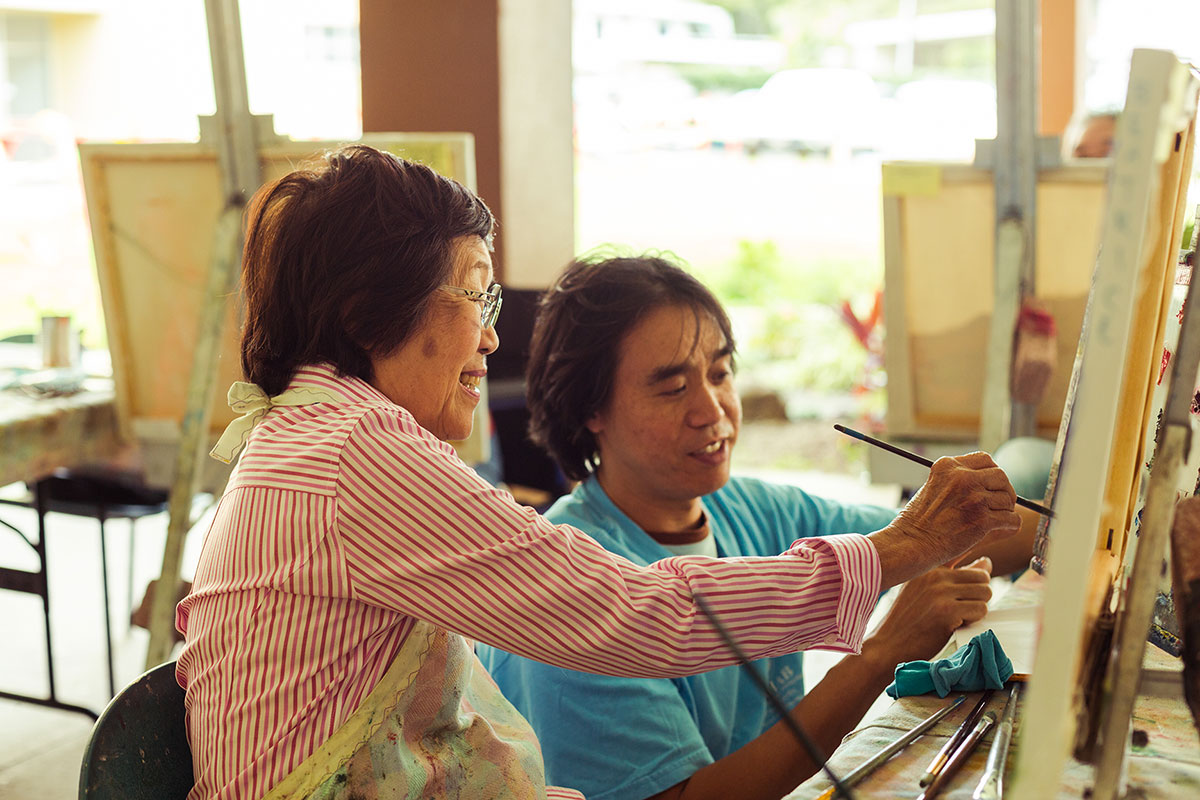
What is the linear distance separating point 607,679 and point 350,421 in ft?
1.58

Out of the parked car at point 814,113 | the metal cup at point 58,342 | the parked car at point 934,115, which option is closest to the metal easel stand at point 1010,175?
the metal cup at point 58,342

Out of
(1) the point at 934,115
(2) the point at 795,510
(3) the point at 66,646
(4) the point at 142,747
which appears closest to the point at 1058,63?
(2) the point at 795,510

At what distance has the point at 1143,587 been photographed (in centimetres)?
66

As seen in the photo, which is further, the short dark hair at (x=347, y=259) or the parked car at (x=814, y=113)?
the parked car at (x=814, y=113)

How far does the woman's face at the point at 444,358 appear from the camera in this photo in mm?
1091

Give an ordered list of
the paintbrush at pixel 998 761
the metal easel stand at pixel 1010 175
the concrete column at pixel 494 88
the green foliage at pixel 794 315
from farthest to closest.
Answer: the green foliage at pixel 794 315, the concrete column at pixel 494 88, the metal easel stand at pixel 1010 175, the paintbrush at pixel 998 761

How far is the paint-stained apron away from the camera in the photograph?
0.96 m

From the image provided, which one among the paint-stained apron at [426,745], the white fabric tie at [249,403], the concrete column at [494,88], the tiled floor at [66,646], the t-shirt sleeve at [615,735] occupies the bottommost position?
the tiled floor at [66,646]

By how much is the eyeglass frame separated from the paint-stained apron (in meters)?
0.33

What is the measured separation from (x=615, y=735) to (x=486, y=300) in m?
0.52

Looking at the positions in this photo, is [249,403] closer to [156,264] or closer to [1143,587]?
[1143,587]

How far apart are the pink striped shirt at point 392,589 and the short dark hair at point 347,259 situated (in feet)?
0.22

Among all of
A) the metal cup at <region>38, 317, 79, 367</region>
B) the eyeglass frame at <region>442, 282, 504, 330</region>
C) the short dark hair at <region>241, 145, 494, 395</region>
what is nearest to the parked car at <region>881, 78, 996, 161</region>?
the metal cup at <region>38, 317, 79, 367</region>

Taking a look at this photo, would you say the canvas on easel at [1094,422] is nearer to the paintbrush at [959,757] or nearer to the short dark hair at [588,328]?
the paintbrush at [959,757]
